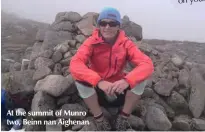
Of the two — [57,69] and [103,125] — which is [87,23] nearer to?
[57,69]

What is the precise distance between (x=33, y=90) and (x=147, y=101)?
6.33 feet

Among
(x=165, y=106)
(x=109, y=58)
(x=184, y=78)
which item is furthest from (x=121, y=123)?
(x=184, y=78)

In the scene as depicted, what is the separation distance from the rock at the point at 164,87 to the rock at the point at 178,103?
3.9 inches

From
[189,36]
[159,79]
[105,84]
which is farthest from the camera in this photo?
[189,36]

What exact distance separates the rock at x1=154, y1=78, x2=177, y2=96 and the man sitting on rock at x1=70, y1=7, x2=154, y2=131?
49.4 inches

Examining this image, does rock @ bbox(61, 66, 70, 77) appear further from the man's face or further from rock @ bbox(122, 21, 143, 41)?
rock @ bbox(122, 21, 143, 41)

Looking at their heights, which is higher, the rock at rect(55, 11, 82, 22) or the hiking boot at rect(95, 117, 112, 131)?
the rock at rect(55, 11, 82, 22)

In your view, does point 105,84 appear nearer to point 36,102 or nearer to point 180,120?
point 36,102

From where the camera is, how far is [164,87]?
19.6 ft

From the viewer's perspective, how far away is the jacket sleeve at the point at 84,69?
13.9 ft

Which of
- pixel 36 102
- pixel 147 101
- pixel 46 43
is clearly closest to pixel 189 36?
pixel 147 101

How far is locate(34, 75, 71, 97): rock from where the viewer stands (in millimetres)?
5156

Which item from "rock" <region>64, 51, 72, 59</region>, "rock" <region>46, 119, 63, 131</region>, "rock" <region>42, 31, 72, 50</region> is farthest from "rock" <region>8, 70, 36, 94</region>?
"rock" <region>42, 31, 72, 50</region>

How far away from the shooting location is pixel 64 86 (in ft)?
17.1
